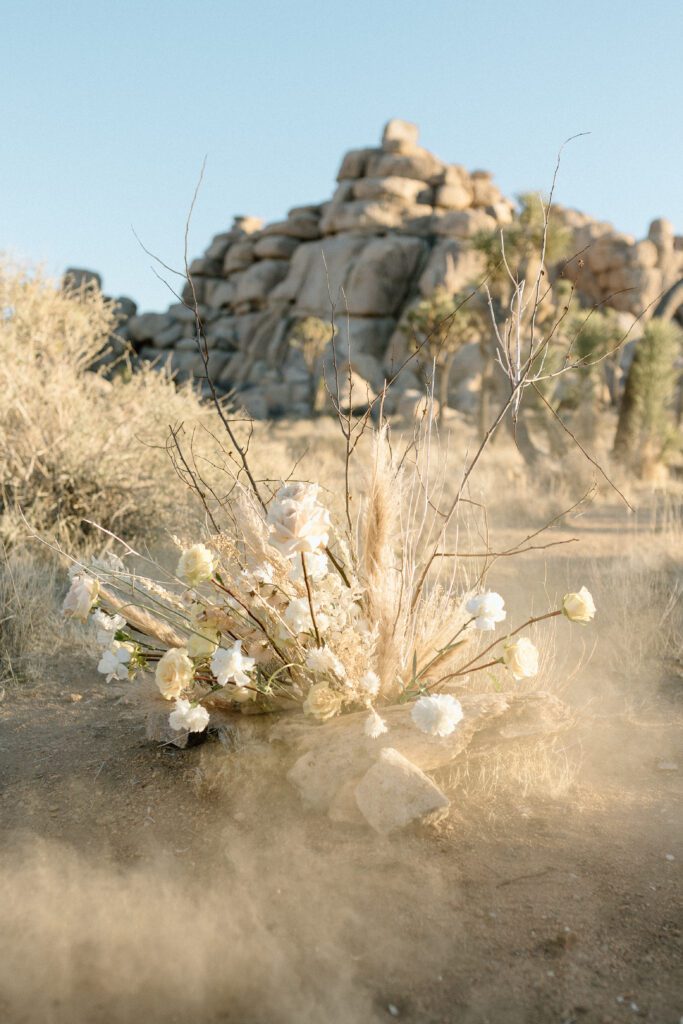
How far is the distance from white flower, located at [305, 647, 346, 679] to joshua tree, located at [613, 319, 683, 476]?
42.9 feet

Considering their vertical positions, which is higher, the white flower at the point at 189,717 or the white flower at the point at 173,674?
the white flower at the point at 173,674

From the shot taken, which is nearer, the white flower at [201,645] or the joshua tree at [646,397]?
the white flower at [201,645]

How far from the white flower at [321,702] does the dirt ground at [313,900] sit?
38 centimetres

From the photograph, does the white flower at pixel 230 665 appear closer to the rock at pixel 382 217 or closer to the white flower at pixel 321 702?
the white flower at pixel 321 702

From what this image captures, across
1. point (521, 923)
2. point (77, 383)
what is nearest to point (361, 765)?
point (521, 923)

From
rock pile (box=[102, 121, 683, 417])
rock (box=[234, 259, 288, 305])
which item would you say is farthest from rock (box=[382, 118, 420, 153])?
rock (box=[234, 259, 288, 305])

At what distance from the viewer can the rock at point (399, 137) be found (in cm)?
4184

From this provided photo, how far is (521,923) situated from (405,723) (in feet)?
2.74

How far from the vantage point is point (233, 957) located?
7.59 ft

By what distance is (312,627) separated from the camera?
10.2ft

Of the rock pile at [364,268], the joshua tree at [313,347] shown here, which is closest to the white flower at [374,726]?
the joshua tree at [313,347]

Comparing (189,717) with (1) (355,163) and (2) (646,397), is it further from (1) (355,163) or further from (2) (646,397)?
(1) (355,163)

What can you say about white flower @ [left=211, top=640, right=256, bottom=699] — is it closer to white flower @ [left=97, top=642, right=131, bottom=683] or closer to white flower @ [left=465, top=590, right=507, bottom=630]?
white flower @ [left=97, top=642, right=131, bottom=683]

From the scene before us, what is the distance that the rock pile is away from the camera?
122ft
